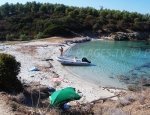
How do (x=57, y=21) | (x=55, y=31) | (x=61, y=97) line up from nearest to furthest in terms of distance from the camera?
(x=61, y=97), (x=55, y=31), (x=57, y=21)

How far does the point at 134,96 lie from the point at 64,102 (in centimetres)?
460

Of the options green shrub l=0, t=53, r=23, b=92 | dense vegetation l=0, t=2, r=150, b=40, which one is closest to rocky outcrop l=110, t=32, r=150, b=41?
dense vegetation l=0, t=2, r=150, b=40

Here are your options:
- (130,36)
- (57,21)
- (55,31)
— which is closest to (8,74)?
(55,31)

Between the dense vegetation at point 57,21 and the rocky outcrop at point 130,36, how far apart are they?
7.26 ft

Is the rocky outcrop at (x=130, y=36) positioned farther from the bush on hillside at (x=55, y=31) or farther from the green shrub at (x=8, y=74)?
the green shrub at (x=8, y=74)

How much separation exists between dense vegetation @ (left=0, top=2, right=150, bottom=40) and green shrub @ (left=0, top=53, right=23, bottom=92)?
54902 mm

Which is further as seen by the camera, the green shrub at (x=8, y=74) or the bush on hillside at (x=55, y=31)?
the bush on hillside at (x=55, y=31)

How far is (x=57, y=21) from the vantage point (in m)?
86.9

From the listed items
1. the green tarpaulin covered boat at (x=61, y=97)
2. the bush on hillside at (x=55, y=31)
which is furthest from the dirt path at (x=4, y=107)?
the bush on hillside at (x=55, y=31)

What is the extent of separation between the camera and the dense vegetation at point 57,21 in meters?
79.4

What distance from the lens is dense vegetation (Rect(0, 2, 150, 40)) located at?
79438 millimetres

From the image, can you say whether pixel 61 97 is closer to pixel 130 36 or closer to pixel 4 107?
pixel 4 107

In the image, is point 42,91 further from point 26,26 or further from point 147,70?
point 26,26

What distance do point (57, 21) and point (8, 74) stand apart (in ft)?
226
